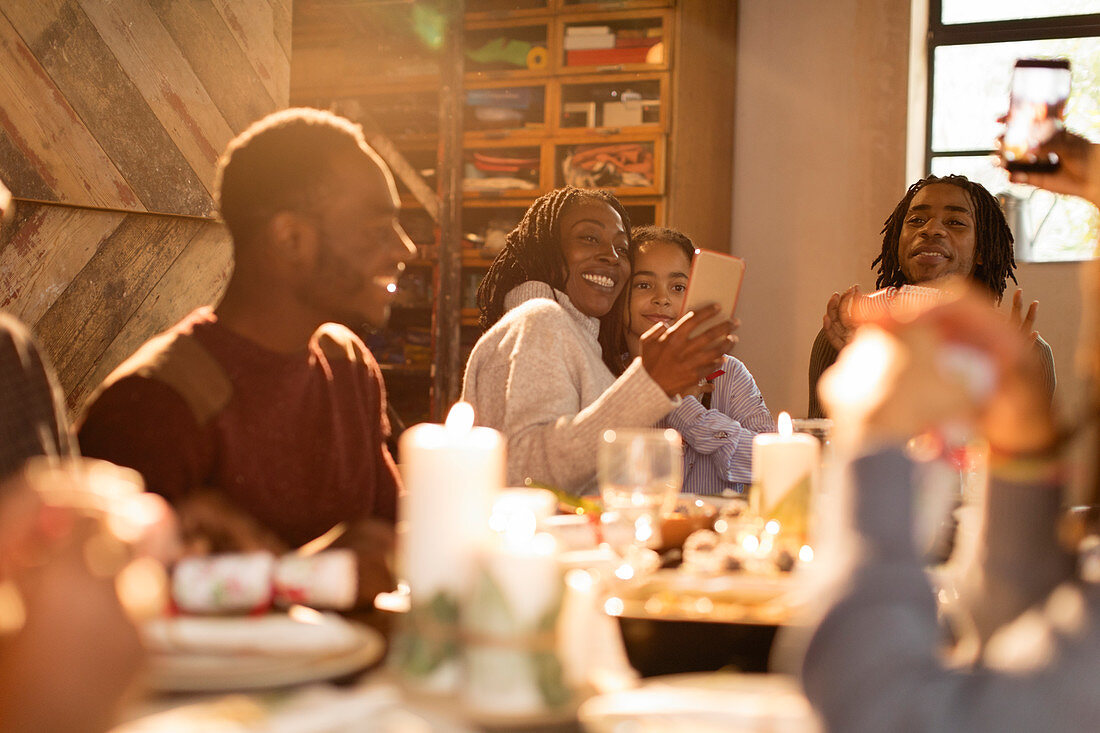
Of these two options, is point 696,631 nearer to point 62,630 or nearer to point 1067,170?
point 62,630

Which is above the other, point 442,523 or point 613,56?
point 613,56

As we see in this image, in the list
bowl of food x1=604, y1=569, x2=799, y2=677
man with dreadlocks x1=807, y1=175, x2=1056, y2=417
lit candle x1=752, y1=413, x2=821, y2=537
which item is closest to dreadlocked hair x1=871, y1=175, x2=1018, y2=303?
man with dreadlocks x1=807, y1=175, x2=1056, y2=417

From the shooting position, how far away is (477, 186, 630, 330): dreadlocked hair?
2.87 metres

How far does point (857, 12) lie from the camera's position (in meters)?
5.02

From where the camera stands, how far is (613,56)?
4.90 metres

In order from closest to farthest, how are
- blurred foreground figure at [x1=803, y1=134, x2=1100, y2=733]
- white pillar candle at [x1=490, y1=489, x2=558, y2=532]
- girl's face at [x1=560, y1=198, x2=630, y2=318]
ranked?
blurred foreground figure at [x1=803, y1=134, x2=1100, y2=733], white pillar candle at [x1=490, y1=489, x2=558, y2=532], girl's face at [x1=560, y1=198, x2=630, y2=318]

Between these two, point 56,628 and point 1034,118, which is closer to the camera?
point 56,628

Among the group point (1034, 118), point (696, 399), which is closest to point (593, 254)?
point (696, 399)

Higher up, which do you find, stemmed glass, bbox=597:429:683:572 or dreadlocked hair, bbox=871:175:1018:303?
dreadlocked hair, bbox=871:175:1018:303

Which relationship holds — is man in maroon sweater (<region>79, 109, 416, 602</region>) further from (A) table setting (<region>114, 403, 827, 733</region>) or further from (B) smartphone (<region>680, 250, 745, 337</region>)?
(B) smartphone (<region>680, 250, 745, 337</region>)

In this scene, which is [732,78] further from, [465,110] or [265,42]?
[265,42]

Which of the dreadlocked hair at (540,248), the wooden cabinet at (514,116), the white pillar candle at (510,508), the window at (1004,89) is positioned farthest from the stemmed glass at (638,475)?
the window at (1004,89)

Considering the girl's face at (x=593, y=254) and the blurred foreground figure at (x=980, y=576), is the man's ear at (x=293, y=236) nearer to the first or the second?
the blurred foreground figure at (x=980, y=576)

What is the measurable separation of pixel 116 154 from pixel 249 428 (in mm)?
2090
